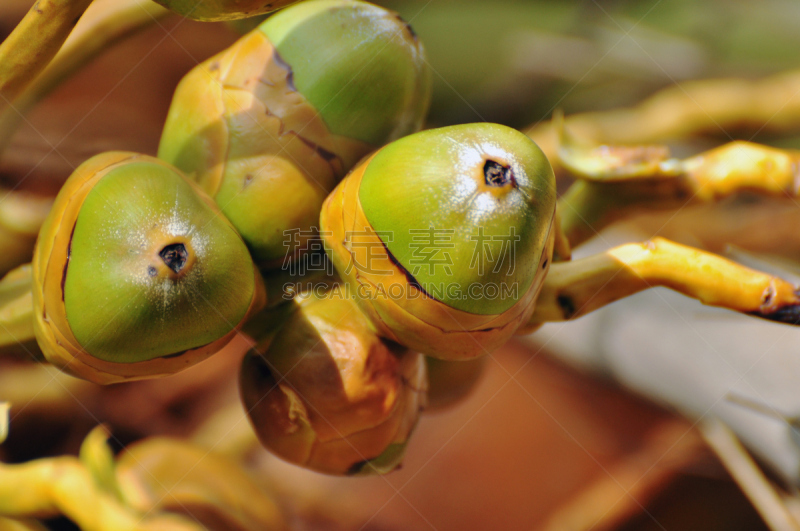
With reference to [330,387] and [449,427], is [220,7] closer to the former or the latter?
[330,387]

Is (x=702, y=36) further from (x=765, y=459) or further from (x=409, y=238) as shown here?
(x=409, y=238)

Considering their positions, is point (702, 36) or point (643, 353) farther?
point (702, 36)

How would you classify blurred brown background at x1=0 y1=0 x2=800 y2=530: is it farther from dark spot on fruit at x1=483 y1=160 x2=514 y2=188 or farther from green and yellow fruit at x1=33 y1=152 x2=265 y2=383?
dark spot on fruit at x1=483 y1=160 x2=514 y2=188

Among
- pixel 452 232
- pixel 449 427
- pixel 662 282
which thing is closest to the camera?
pixel 452 232

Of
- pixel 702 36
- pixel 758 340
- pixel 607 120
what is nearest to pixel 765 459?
pixel 758 340

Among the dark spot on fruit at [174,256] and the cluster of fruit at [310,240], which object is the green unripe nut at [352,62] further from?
the dark spot on fruit at [174,256]

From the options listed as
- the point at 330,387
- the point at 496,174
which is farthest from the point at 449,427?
the point at 496,174
